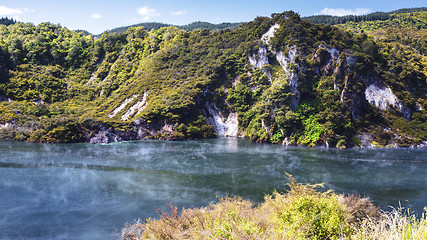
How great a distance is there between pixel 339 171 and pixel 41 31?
133m

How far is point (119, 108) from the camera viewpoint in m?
80.5

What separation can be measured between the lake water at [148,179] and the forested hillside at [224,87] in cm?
1094

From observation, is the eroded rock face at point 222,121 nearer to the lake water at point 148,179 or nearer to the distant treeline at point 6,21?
the lake water at point 148,179

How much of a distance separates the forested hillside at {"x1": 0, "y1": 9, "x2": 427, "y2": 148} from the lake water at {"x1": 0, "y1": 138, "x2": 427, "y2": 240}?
1094 cm

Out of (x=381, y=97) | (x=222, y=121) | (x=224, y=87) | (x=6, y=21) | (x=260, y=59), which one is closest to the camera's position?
(x=381, y=97)

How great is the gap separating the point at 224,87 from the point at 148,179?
5490 cm

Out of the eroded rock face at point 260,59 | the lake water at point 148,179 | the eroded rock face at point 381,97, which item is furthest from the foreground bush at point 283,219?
the eroded rock face at point 260,59

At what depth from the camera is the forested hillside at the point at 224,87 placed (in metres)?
60.4

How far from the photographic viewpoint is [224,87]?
82812mm

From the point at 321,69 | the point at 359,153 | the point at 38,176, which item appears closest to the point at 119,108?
the point at 38,176

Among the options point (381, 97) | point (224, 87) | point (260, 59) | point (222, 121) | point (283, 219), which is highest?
point (260, 59)

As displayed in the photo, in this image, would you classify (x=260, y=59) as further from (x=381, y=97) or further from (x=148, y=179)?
(x=148, y=179)

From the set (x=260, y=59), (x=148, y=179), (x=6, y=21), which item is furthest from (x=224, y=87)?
(x=6, y=21)

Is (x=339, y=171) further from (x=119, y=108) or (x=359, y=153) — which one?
(x=119, y=108)
